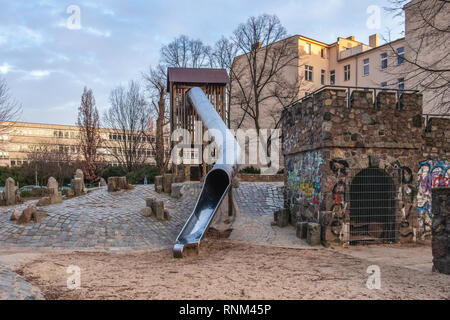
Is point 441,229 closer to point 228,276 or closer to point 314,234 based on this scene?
point 314,234

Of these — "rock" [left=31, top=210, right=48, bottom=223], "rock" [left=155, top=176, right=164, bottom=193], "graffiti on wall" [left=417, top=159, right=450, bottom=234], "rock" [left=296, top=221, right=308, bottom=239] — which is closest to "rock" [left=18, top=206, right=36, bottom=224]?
"rock" [left=31, top=210, right=48, bottom=223]

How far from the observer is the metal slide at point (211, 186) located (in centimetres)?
951

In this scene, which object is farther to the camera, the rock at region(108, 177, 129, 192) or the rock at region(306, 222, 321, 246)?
the rock at region(108, 177, 129, 192)

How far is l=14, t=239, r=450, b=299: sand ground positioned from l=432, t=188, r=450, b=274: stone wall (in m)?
0.29

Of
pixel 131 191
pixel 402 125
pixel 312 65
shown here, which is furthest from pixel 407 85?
pixel 131 191

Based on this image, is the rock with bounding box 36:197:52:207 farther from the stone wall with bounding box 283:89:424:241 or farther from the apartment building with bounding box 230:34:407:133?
the apartment building with bounding box 230:34:407:133

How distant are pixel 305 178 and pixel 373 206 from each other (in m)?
2.14

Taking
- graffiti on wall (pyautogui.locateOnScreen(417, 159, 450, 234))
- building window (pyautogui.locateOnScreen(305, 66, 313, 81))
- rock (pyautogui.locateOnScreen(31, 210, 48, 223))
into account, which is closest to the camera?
rock (pyautogui.locateOnScreen(31, 210, 48, 223))

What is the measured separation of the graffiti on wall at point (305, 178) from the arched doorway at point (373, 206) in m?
1.01

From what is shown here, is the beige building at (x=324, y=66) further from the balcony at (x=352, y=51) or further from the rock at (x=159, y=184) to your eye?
the rock at (x=159, y=184)

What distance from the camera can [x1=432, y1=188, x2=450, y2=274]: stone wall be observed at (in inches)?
269

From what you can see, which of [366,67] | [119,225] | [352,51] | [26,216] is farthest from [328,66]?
[26,216]

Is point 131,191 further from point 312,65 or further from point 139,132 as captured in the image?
point 312,65

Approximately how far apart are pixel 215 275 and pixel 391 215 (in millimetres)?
6348
